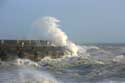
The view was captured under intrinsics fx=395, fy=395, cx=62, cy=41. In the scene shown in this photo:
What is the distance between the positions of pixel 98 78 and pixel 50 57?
54.4 ft

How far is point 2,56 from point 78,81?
16384 millimetres

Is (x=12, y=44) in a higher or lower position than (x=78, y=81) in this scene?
higher

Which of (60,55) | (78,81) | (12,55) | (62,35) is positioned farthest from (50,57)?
(78,81)

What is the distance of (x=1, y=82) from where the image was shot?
17.7 metres

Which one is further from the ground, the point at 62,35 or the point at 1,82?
the point at 62,35

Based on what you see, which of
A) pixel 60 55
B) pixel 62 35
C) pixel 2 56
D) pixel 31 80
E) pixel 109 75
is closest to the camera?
pixel 31 80

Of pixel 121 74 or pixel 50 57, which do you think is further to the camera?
pixel 50 57

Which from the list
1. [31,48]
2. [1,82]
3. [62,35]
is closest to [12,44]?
[31,48]

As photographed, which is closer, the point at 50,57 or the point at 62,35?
the point at 50,57

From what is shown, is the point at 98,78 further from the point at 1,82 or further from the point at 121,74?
the point at 1,82

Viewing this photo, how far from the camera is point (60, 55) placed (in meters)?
37.7

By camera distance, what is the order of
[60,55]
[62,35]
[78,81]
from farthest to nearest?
[62,35], [60,55], [78,81]

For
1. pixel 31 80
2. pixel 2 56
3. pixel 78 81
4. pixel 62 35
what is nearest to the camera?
pixel 31 80

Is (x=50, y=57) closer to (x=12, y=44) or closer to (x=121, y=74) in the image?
(x=12, y=44)
